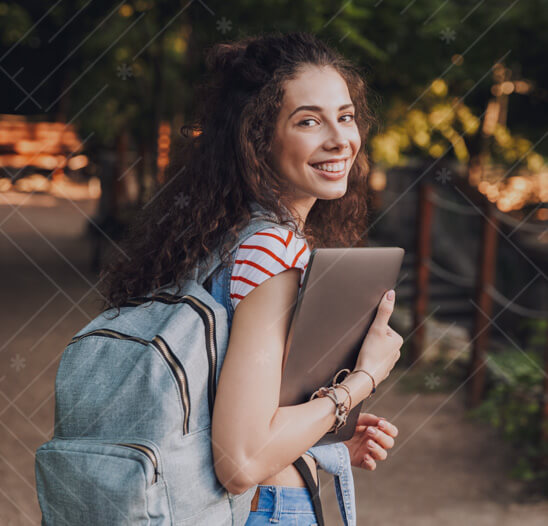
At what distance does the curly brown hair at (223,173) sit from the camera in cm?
133

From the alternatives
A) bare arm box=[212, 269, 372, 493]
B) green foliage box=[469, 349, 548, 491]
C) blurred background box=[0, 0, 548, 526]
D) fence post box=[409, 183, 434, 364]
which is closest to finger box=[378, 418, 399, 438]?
bare arm box=[212, 269, 372, 493]

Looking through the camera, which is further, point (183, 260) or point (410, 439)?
point (410, 439)

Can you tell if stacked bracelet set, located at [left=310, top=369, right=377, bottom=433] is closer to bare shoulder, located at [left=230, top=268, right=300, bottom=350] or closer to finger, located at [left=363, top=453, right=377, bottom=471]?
bare shoulder, located at [left=230, top=268, right=300, bottom=350]

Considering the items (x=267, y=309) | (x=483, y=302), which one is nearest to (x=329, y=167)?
(x=267, y=309)

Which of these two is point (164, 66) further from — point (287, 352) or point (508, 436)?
point (287, 352)

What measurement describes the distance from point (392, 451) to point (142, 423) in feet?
13.5

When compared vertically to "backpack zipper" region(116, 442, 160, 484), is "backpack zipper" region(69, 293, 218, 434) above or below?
above

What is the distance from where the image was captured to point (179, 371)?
3.72 ft

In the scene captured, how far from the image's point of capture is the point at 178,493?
1.14 metres

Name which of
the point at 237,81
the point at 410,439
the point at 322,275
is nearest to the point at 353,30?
the point at 410,439

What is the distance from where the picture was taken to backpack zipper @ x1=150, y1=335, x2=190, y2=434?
3.72 feet

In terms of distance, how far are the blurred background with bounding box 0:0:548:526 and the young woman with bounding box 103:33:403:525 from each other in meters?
0.37

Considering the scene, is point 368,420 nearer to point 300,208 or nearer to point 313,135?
point 300,208

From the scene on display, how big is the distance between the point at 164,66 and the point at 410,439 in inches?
215
